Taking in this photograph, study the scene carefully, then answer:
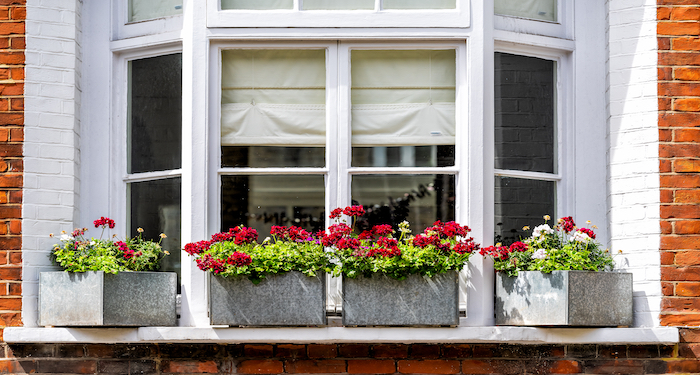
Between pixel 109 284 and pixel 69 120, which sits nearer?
pixel 109 284

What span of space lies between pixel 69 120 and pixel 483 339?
2392 millimetres

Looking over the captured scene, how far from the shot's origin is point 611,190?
4.40 meters

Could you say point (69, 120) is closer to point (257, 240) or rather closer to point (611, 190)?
point (257, 240)

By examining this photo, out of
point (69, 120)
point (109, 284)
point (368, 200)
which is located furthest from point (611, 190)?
point (69, 120)

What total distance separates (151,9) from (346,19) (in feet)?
3.62

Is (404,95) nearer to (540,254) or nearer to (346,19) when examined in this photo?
(346,19)

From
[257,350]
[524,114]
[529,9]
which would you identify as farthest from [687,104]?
[257,350]

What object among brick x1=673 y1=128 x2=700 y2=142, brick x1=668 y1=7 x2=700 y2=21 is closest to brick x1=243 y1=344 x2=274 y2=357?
brick x1=673 y1=128 x2=700 y2=142

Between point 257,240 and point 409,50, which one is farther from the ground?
point 409,50

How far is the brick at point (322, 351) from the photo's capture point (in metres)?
4.18

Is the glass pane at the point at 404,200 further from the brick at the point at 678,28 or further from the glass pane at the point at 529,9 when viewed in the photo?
the brick at the point at 678,28

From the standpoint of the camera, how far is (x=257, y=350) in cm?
420

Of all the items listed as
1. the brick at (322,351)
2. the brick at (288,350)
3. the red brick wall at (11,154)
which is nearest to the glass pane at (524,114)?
the brick at (322,351)

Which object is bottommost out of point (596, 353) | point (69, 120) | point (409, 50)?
point (596, 353)
